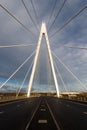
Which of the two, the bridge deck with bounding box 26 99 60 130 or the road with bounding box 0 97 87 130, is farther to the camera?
the road with bounding box 0 97 87 130

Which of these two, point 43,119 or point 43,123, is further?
point 43,119

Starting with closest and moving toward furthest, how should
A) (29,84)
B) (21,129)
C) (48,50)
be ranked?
(21,129) < (48,50) < (29,84)

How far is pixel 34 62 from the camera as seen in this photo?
196 feet

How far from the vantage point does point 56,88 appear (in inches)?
2623

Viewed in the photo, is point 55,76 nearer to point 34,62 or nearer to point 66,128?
point 34,62

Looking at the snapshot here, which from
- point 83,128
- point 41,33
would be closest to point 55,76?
point 41,33

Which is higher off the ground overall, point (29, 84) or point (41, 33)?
point (41, 33)

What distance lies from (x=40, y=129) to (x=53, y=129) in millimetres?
519

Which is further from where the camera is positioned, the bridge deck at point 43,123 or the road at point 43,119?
the road at point 43,119

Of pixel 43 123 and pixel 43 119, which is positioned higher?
pixel 43 119

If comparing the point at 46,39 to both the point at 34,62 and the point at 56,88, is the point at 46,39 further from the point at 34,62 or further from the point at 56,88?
the point at 56,88

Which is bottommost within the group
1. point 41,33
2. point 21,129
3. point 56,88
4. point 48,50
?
point 21,129

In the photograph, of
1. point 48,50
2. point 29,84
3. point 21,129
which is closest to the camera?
point 21,129

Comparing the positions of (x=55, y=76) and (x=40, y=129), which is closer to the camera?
(x=40, y=129)
